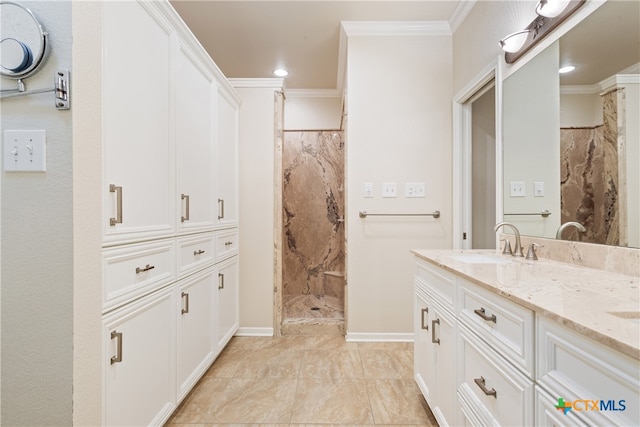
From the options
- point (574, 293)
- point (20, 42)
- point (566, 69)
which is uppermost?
point (566, 69)

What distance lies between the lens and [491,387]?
3.00ft

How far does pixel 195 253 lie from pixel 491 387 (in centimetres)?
156

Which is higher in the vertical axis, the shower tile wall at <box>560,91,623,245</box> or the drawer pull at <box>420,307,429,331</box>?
the shower tile wall at <box>560,91,623,245</box>

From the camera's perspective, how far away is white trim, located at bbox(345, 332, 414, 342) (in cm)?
244

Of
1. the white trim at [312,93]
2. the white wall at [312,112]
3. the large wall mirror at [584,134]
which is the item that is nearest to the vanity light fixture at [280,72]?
the white trim at [312,93]

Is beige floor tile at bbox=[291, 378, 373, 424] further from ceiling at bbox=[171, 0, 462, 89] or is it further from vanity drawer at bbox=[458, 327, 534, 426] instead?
ceiling at bbox=[171, 0, 462, 89]

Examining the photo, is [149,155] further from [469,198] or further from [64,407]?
[469,198]

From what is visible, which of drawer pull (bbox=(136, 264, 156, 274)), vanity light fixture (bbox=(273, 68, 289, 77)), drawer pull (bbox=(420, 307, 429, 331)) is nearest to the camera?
drawer pull (bbox=(136, 264, 156, 274))

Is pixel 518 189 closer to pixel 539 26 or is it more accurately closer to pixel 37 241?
pixel 539 26

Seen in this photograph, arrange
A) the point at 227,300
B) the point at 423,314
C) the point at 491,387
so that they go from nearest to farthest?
1. the point at 491,387
2. the point at 423,314
3. the point at 227,300

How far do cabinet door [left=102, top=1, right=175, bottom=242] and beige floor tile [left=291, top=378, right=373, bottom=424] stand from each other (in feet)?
3.96

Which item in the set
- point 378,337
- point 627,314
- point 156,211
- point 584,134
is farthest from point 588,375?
point 378,337

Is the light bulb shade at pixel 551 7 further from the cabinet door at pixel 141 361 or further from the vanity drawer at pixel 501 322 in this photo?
the cabinet door at pixel 141 361

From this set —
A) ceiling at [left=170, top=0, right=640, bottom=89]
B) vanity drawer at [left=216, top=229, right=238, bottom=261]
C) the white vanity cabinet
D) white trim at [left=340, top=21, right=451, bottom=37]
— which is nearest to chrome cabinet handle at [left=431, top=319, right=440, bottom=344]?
the white vanity cabinet
